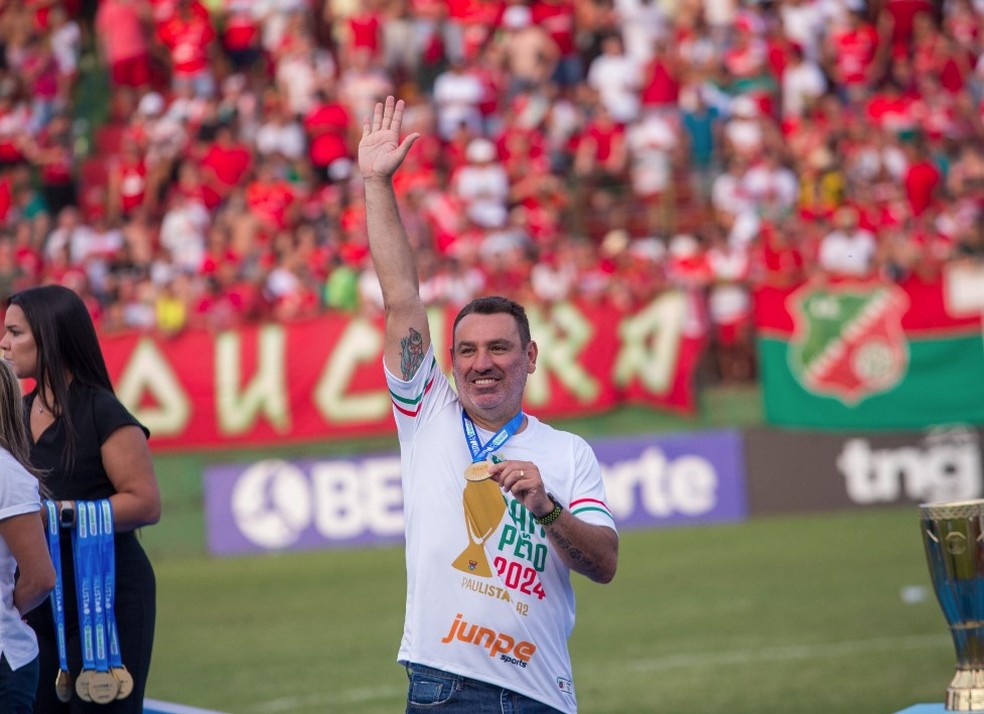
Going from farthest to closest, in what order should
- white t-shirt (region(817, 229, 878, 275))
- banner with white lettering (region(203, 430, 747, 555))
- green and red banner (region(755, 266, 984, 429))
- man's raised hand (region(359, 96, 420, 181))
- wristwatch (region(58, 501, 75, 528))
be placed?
white t-shirt (region(817, 229, 878, 275))
banner with white lettering (region(203, 430, 747, 555))
green and red banner (region(755, 266, 984, 429))
wristwatch (region(58, 501, 75, 528))
man's raised hand (region(359, 96, 420, 181))

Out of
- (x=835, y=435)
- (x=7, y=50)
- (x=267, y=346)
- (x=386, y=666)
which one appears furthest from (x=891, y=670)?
(x=7, y=50)

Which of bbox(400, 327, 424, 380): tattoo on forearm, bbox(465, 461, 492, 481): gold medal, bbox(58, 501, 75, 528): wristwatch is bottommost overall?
bbox(58, 501, 75, 528): wristwatch

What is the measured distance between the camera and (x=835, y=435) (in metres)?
16.2

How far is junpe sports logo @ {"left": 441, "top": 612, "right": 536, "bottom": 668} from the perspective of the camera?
423cm

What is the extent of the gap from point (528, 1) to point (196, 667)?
14262 mm

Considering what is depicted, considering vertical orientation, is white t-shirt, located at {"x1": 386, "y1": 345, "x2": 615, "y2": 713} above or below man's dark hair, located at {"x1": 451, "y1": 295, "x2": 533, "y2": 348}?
below

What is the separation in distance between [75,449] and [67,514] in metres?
0.23

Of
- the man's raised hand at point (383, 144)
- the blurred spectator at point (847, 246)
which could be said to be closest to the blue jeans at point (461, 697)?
the man's raised hand at point (383, 144)

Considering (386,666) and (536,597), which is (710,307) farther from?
(536,597)

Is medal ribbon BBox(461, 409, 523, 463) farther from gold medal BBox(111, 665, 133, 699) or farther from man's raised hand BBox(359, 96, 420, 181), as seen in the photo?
gold medal BBox(111, 665, 133, 699)

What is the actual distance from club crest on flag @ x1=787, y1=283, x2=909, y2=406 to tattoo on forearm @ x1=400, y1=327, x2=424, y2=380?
1220 centimetres

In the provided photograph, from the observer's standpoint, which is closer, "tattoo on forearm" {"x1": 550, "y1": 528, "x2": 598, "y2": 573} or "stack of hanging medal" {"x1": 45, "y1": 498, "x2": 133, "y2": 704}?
"tattoo on forearm" {"x1": 550, "y1": 528, "x2": 598, "y2": 573}

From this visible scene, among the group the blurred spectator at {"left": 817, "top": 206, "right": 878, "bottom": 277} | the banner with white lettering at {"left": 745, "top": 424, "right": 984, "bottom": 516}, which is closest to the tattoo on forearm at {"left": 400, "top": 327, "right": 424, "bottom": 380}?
the banner with white lettering at {"left": 745, "top": 424, "right": 984, "bottom": 516}

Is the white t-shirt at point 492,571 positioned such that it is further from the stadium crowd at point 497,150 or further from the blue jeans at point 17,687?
the stadium crowd at point 497,150
